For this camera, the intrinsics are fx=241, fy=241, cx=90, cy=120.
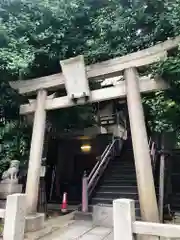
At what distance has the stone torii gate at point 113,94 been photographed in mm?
5617

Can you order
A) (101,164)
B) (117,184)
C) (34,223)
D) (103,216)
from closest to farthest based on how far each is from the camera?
1. (34,223)
2. (103,216)
3. (117,184)
4. (101,164)

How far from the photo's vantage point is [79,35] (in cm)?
852

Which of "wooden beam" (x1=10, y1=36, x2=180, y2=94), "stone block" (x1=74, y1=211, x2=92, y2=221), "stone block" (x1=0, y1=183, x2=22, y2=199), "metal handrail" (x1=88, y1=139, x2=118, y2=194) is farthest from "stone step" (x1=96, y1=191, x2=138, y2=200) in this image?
"wooden beam" (x1=10, y1=36, x2=180, y2=94)

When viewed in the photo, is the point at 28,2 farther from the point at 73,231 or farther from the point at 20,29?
the point at 73,231

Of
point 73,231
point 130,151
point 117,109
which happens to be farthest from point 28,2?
point 130,151

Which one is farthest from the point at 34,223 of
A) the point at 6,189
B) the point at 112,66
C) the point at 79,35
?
the point at 79,35

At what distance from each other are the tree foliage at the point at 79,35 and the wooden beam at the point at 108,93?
31cm

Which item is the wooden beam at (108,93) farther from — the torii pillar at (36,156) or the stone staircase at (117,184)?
the stone staircase at (117,184)

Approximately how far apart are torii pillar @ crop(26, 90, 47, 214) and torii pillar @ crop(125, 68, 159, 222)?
8.59 feet

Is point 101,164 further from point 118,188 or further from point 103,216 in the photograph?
point 103,216

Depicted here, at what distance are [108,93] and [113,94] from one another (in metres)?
0.15

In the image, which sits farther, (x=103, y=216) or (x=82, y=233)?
(x=103, y=216)

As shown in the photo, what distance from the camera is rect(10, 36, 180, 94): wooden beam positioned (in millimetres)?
6199

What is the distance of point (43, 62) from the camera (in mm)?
8289
